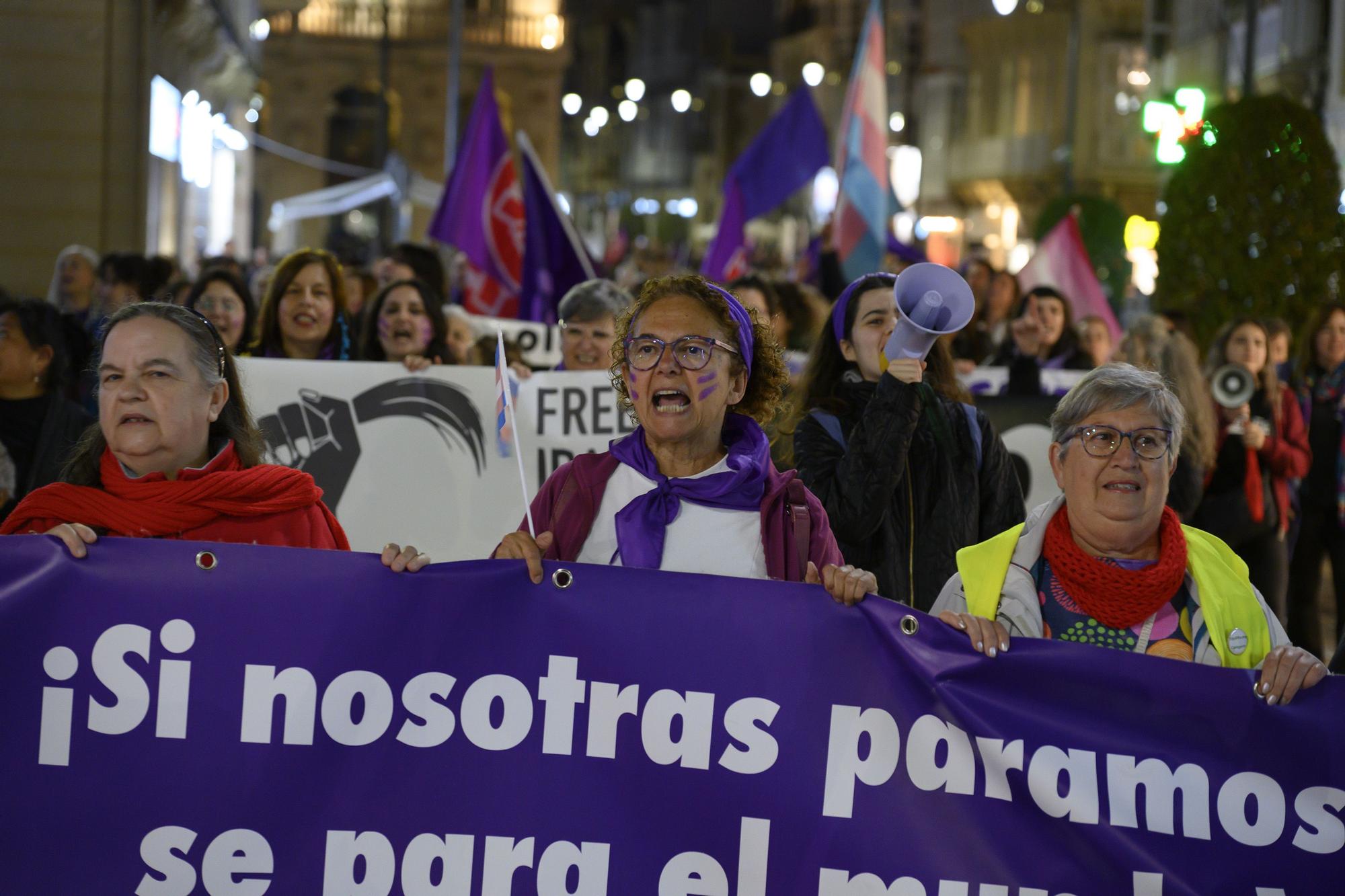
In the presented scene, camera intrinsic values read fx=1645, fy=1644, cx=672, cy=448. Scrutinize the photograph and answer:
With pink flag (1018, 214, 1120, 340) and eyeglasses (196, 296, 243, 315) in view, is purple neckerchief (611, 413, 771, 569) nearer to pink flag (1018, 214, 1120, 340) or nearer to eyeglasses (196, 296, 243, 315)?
eyeglasses (196, 296, 243, 315)

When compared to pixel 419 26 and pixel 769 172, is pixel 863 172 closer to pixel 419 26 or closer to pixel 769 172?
pixel 769 172

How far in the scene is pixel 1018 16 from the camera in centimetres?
4619

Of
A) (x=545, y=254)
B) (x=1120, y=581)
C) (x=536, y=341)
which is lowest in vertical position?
(x=1120, y=581)

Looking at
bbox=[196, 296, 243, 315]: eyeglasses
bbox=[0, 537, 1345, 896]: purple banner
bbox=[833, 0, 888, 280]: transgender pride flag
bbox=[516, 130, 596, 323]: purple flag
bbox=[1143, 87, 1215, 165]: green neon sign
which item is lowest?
bbox=[0, 537, 1345, 896]: purple banner

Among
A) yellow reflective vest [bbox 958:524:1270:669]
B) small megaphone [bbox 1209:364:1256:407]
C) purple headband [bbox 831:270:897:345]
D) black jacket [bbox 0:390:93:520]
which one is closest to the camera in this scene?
yellow reflective vest [bbox 958:524:1270:669]

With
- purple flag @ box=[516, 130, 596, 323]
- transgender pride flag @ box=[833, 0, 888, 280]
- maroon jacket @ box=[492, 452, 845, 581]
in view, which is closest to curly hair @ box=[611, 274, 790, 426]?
maroon jacket @ box=[492, 452, 845, 581]

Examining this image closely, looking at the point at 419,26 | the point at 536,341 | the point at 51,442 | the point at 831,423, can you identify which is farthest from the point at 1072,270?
the point at 419,26

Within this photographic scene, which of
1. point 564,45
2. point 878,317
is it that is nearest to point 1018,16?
point 564,45

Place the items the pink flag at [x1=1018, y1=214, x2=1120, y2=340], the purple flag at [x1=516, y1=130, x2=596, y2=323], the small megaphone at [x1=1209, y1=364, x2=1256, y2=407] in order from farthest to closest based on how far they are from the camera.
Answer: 1. the pink flag at [x1=1018, y1=214, x2=1120, y2=340]
2. the purple flag at [x1=516, y1=130, x2=596, y2=323]
3. the small megaphone at [x1=1209, y1=364, x2=1256, y2=407]

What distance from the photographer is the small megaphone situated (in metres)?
8.29

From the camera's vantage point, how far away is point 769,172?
13938 millimetres

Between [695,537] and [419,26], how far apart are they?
53820 mm

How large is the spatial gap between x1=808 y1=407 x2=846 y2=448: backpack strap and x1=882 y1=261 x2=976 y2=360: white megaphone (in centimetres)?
55

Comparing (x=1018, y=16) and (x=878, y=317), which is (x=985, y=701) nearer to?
(x=878, y=317)
